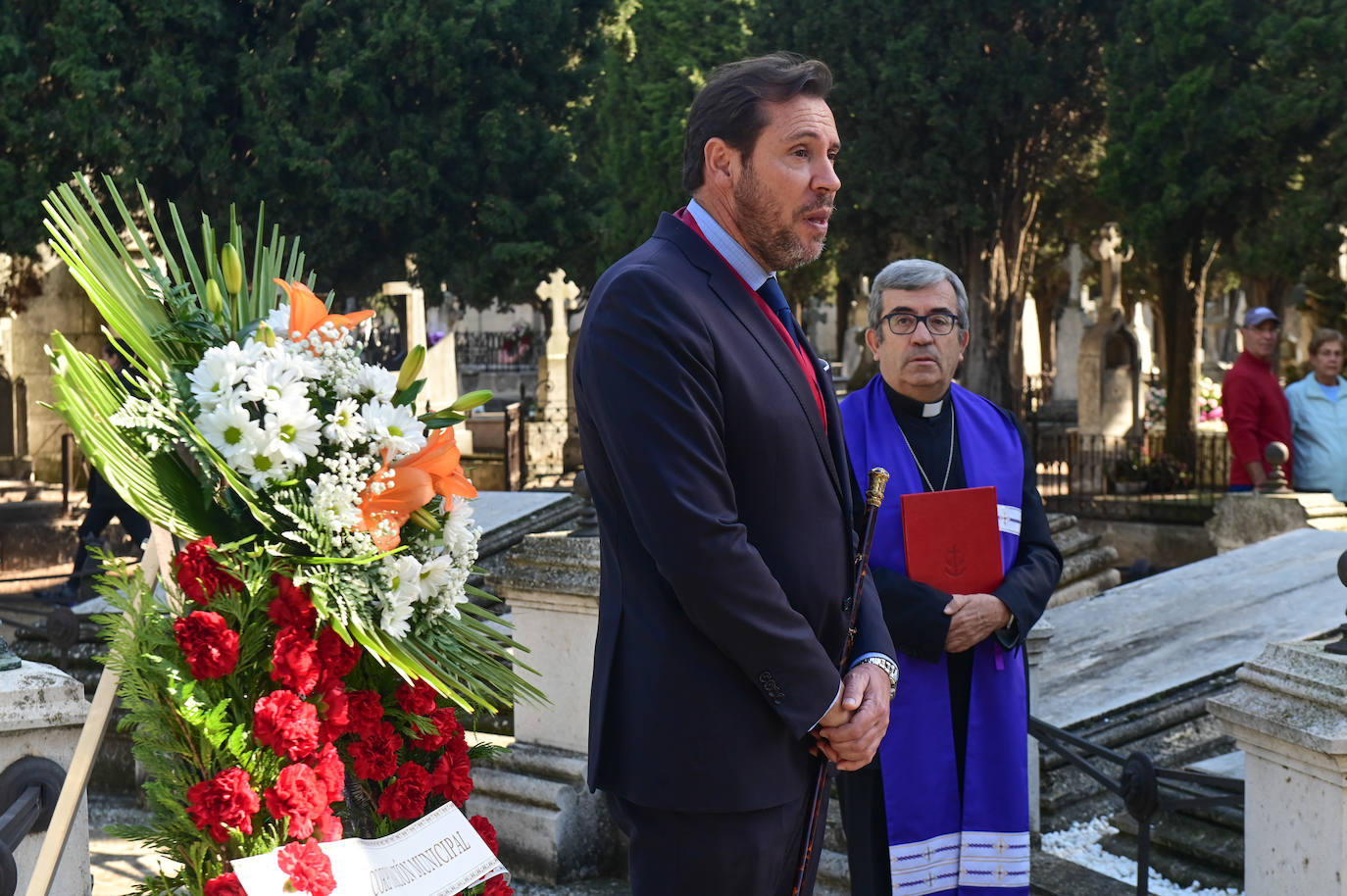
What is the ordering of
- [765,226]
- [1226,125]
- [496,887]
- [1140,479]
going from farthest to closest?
[1140,479] < [1226,125] < [496,887] < [765,226]

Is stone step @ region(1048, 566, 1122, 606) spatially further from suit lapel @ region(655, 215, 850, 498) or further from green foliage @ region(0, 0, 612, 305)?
green foliage @ region(0, 0, 612, 305)

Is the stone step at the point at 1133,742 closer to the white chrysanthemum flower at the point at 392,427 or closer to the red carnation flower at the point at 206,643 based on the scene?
the white chrysanthemum flower at the point at 392,427

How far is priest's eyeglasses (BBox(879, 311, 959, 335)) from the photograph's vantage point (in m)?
3.83

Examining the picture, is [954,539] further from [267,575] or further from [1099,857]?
[267,575]

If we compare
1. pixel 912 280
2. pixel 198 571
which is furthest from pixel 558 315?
pixel 198 571

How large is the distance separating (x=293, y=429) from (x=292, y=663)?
0.40 metres

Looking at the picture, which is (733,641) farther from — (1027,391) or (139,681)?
(1027,391)

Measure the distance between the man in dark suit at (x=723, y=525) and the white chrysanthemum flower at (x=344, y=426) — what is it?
39 cm

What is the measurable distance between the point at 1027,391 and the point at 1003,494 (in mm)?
22933

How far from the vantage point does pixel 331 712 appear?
97.6 inches

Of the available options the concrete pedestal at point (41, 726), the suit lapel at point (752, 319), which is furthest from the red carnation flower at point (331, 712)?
the concrete pedestal at point (41, 726)

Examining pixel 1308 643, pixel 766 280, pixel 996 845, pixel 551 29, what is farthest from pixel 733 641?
pixel 551 29

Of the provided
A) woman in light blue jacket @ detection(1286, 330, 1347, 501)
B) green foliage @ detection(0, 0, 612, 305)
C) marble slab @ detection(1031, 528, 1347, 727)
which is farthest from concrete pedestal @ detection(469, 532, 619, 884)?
green foliage @ detection(0, 0, 612, 305)

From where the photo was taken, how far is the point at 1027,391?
2614 cm
